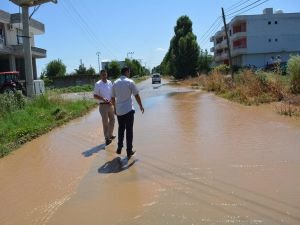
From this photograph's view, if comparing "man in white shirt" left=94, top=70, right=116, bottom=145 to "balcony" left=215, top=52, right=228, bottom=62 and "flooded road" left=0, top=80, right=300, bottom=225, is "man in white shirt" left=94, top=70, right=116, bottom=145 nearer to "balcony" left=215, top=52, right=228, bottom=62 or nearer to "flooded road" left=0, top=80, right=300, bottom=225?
"flooded road" left=0, top=80, right=300, bottom=225

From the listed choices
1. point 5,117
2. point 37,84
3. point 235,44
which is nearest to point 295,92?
point 5,117

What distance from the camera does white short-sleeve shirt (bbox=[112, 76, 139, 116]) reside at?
8.61m

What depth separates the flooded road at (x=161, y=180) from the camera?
17.3ft

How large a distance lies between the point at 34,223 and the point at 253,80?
1841cm

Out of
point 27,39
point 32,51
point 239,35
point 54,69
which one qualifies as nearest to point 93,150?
point 27,39

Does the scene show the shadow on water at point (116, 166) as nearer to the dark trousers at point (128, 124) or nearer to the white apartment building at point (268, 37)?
the dark trousers at point (128, 124)

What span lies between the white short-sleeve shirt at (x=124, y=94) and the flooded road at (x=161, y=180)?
3.31 feet

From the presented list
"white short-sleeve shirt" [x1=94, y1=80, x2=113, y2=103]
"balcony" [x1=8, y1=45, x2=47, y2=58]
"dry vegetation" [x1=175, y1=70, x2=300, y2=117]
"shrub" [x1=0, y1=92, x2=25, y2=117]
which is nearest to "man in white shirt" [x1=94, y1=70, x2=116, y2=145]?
"white short-sleeve shirt" [x1=94, y1=80, x2=113, y2=103]

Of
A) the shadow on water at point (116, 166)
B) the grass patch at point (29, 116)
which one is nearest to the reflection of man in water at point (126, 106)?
the shadow on water at point (116, 166)

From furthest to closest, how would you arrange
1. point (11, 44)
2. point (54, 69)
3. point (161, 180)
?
point (54, 69) < point (11, 44) < point (161, 180)

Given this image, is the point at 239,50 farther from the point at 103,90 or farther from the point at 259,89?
the point at 103,90

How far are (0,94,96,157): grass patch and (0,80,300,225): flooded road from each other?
19.9 inches

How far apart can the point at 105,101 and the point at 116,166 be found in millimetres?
2834

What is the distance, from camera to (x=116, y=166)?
803 cm
